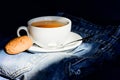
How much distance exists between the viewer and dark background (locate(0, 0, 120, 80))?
1041 mm

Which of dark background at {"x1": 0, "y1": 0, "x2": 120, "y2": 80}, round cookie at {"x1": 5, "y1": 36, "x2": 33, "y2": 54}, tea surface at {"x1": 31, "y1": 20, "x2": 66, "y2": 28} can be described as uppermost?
tea surface at {"x1": 31, "y1": 20, "x2": 66, "y2": 28}

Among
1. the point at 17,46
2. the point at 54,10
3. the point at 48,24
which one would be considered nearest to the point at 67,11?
the point at 54,10

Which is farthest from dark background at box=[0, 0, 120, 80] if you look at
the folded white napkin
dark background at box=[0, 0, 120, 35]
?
the folded white napkin

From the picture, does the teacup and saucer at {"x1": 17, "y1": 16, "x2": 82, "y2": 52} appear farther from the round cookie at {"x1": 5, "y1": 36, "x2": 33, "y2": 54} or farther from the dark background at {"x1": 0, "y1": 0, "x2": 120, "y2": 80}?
the dark background at {"x1": 0, "y1": 0, "x2": 120, "y2": 80}

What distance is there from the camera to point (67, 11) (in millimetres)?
1192

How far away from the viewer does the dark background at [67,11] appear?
1041 millimetres

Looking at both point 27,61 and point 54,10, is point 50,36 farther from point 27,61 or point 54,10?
point 54,10

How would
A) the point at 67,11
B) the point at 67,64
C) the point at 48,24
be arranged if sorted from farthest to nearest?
the point at 67,11
the point at 48,24
the point at 67,64

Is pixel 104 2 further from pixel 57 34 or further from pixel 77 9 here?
pixel 57 34

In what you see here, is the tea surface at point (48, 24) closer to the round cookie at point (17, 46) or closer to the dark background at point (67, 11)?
the round cookie at point (17, 46)

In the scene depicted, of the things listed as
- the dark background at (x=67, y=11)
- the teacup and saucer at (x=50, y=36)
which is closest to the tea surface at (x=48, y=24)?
the teacup and saucer at (x=50, y=36)

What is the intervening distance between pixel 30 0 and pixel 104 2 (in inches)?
15.4

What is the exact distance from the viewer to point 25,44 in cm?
79

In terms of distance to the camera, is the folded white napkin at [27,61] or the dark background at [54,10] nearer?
the folded white napkin at [27,61]
